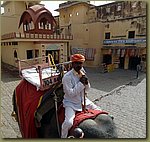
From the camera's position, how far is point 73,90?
1864mm

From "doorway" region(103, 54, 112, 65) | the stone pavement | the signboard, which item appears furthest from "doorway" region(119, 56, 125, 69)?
the stone pavement

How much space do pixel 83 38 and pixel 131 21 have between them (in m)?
3.39

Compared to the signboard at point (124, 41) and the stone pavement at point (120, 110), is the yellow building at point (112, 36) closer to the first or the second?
the signboard at point (124, 41)

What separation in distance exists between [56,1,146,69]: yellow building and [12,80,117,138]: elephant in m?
9.92

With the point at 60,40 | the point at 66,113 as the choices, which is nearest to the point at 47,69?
the point at 66,113

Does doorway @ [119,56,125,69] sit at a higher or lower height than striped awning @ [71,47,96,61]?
lower

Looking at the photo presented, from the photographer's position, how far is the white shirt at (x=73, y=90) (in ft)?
6.09

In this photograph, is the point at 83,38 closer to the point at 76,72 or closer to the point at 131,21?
the point at 131,21

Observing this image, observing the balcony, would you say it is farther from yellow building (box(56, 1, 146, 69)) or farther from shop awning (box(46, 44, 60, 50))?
yellow building (box(56, 1, 146, 69))

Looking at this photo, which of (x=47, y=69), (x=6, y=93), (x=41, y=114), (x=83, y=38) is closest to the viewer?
(x=41, y=114)

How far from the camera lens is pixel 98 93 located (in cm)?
606

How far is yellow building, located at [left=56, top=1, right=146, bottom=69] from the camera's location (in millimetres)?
11742

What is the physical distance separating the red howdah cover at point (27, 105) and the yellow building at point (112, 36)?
9.67 meters

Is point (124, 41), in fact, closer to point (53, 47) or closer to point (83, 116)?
point (53, 47)
